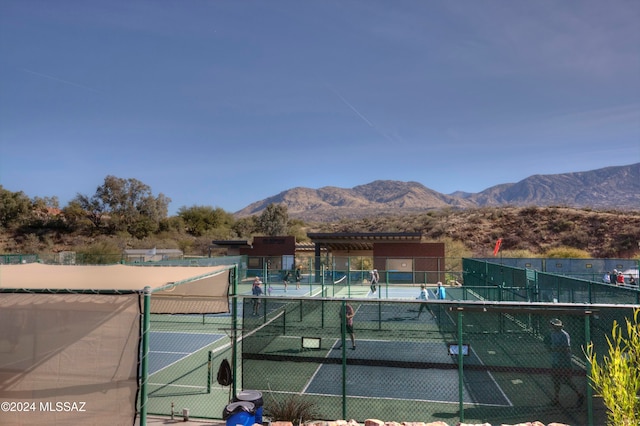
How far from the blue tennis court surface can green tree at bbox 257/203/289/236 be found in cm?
5226

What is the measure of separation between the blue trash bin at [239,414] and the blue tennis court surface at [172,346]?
6.05 metres

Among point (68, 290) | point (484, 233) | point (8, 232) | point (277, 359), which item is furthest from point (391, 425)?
Result: point (8, 232)

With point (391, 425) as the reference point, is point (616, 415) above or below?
above

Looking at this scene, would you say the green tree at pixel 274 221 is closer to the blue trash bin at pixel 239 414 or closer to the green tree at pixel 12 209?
the green tree at pixel 12 209

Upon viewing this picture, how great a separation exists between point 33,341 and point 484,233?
6951 cm

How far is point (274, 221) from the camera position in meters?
69.3

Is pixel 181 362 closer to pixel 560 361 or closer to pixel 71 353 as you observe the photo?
pixel 71 353

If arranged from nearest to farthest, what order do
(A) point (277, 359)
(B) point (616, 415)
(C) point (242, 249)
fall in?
(B) point (616, 415), (A) point (277, 359), (C) point (242, 249)

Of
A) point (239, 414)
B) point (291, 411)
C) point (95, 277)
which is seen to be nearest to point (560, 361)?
point (291, 411)

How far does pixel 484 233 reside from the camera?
68500 mm

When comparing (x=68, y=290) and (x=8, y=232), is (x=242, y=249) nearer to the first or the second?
(x=68, y=290)

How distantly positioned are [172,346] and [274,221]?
55.1m

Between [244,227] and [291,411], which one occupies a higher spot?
[244,227]

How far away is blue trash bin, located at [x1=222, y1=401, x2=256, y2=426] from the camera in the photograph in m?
5.93
